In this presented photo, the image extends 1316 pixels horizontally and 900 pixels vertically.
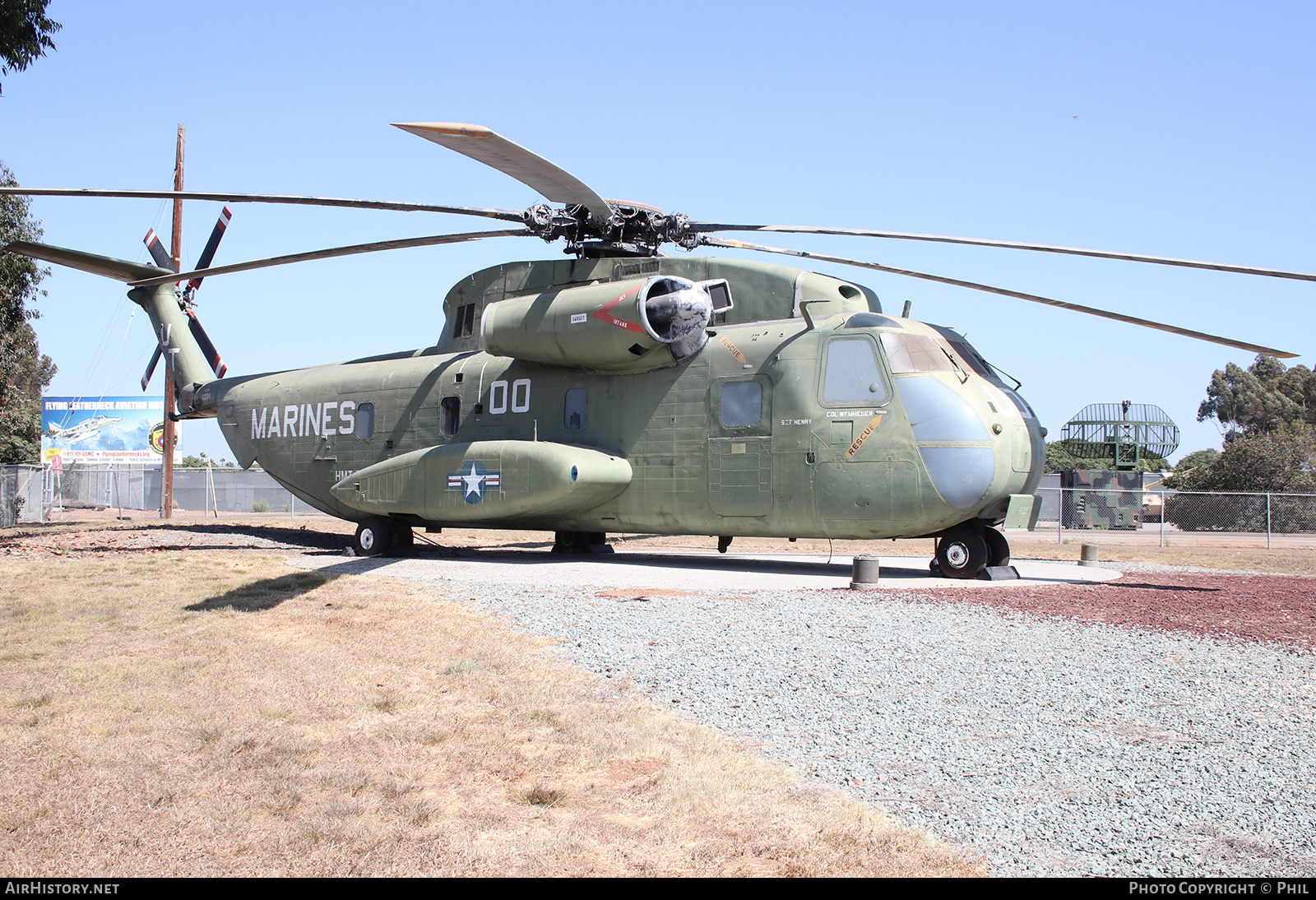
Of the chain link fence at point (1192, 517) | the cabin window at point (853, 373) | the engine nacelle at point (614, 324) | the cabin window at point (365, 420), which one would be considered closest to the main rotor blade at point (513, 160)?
the engine nacelle at point (614, 324)

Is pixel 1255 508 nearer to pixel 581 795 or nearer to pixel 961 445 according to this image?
pixel 961 445

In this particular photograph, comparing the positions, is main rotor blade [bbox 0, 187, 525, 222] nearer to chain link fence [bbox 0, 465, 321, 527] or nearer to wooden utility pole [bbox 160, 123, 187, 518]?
Result: wooden utility pole [bbox 160, 123, 187, 518]

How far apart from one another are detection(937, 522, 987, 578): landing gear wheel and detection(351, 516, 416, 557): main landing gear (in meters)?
8.90

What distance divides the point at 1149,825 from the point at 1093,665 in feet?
9.39

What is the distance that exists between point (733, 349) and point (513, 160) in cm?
457

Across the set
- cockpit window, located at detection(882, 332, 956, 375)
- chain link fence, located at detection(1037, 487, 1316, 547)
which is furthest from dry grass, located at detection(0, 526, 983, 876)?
chain link fence, located at detection(1037, 487, 1316, 547)

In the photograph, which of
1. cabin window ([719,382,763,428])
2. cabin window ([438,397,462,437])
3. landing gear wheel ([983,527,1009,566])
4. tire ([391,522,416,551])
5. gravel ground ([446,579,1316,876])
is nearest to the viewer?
gravel ground ([446,579,1316,876])

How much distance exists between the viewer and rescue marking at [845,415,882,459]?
472 inches

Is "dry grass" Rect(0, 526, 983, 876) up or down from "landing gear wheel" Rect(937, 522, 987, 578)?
Answer: down

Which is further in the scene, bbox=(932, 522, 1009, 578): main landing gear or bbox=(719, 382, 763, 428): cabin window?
bbox=(719, 382, 763, 428): cabin window

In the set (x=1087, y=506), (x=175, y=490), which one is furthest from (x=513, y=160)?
(x=175, y=490)

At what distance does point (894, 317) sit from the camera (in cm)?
1270
